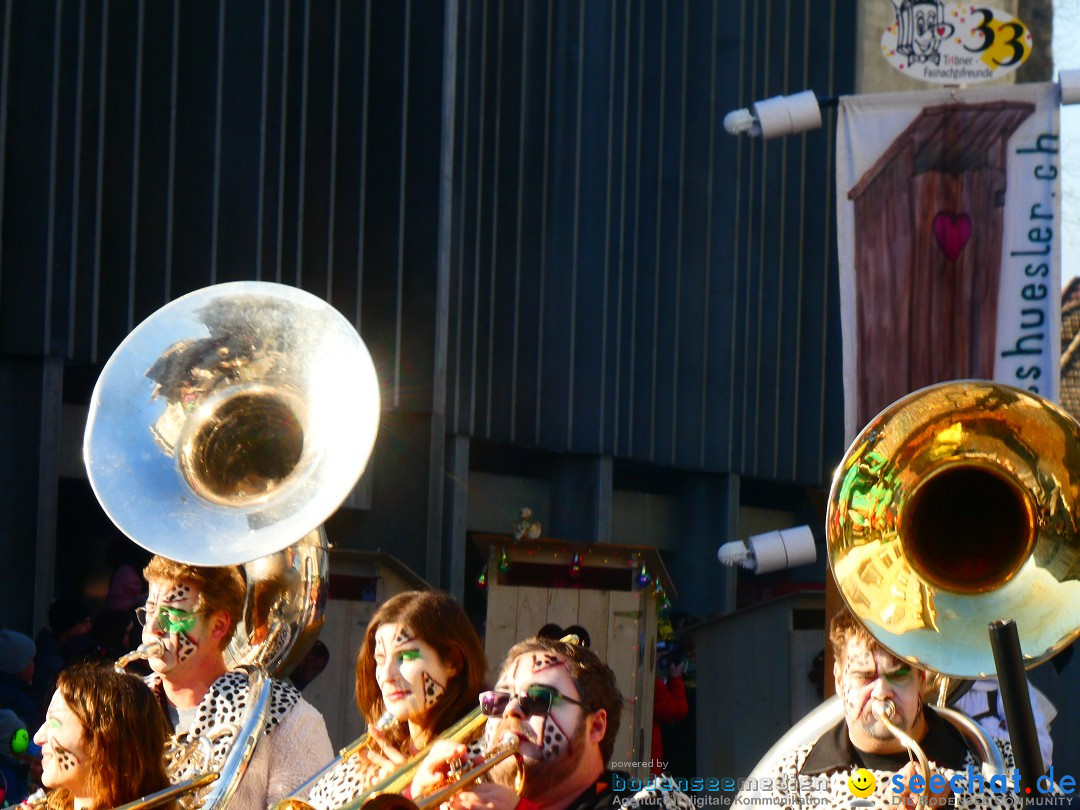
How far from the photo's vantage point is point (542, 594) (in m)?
8.00

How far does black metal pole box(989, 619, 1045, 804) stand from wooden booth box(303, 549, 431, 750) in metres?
5.36

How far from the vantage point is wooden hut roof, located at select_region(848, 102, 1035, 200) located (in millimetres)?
6418

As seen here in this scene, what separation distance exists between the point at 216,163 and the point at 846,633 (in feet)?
24.2

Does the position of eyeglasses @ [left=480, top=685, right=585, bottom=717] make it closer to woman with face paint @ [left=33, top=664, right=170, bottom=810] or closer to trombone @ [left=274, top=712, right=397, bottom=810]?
trombone @ [left=274, top=712, right=397, bottom=810]

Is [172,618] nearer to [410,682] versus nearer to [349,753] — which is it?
[349,753]

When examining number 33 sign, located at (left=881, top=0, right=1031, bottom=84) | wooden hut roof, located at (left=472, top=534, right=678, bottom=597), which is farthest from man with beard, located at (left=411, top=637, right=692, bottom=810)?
wooden hut roof, located at (left=472, top=534, right=678, bottom=597)

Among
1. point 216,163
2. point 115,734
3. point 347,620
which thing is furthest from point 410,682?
point 216,163

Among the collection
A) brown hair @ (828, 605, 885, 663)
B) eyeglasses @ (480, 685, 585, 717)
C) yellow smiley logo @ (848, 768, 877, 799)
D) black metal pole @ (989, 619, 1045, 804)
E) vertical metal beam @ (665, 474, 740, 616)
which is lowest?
vertical metal beam @ (665, 474, 740, 616)

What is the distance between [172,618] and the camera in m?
4.01

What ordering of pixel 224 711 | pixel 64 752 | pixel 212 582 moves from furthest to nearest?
pixel 212 582
pixel 224 711
pixel 64 752

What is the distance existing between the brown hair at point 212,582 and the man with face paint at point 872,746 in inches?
55.0

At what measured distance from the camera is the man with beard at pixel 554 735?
3.03 m

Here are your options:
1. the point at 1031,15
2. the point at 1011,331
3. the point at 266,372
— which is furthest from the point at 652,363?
the point at 266,372

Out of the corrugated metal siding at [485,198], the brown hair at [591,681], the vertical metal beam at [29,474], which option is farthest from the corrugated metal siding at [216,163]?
the brown hair at [591,681]
